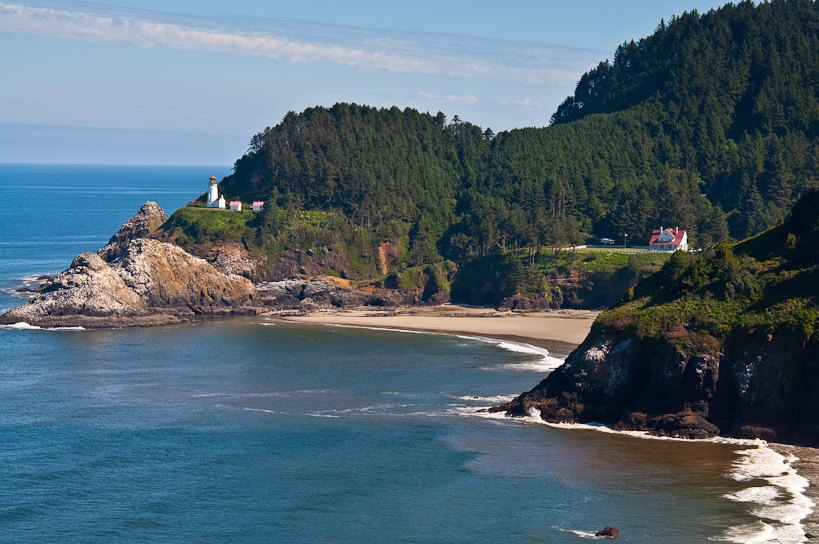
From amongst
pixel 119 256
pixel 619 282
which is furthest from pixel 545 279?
pixel 119 256

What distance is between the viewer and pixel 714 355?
5431cm

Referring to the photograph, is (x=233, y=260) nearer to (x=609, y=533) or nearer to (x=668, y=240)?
(x=668, y=240)

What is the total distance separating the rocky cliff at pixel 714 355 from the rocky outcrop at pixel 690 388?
0.06 meters

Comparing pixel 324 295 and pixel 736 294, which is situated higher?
pixel 736 294

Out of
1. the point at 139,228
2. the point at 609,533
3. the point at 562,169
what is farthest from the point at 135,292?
the point at 609,533

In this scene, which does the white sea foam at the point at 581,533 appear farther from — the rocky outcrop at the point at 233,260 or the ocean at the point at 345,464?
the rocky outcrop at the point at 233,260

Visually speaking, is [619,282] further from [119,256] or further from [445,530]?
[445,530]

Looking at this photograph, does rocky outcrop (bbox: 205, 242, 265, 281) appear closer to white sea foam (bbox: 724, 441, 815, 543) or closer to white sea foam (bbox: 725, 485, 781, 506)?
white sea foam (bbox: 724, 441, 815, 543)

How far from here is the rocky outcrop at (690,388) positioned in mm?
51625

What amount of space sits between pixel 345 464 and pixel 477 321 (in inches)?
2183

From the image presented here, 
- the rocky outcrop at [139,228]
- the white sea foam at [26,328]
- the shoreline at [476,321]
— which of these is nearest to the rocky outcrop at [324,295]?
the shoreline at [476,321]

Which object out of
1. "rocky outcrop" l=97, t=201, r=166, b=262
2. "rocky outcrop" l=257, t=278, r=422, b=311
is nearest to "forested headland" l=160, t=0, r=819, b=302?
"rocky outcrop" l=97, t=201, r=166, b=262

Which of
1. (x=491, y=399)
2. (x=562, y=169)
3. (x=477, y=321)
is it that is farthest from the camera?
(x=562, y=169)

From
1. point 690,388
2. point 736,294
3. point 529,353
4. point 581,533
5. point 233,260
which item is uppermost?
point 233,260
